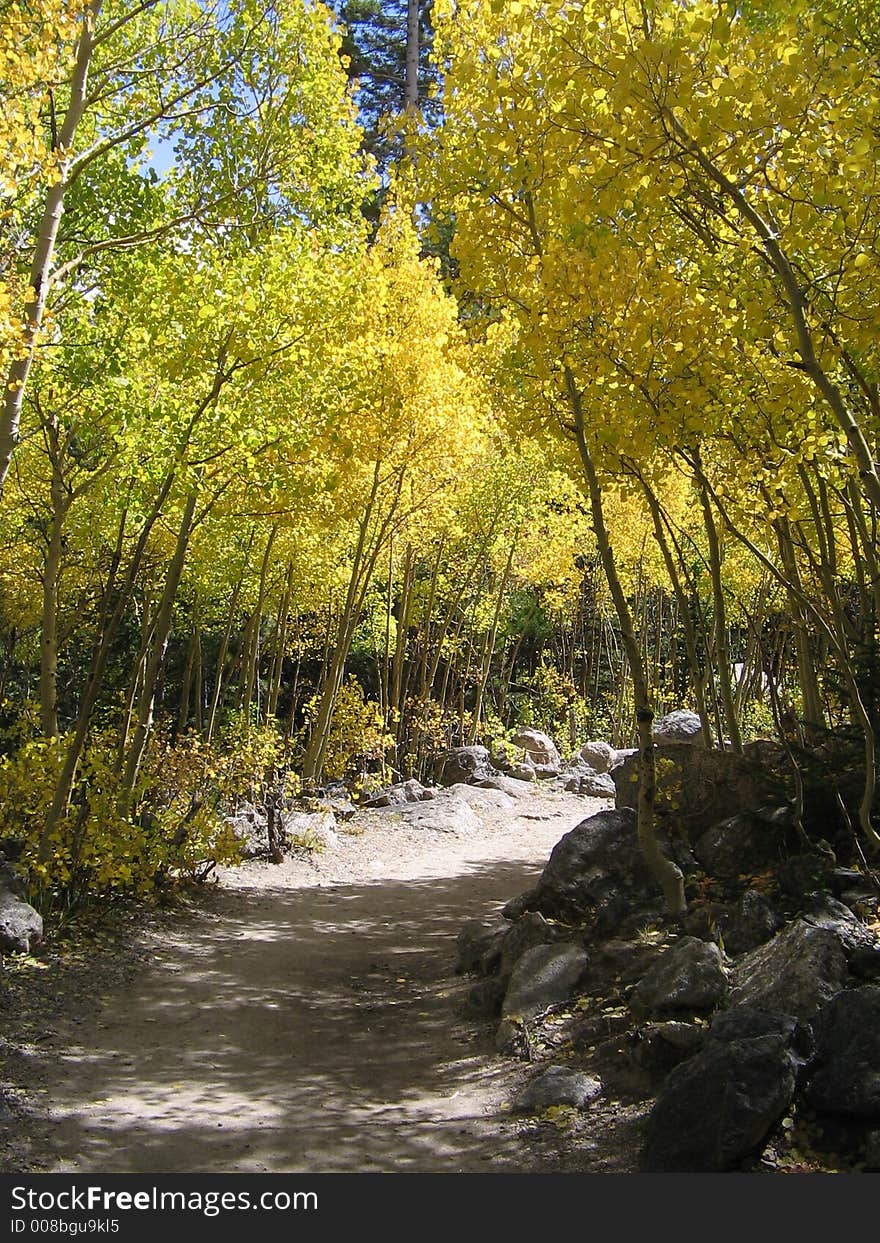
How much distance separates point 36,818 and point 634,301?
484cm

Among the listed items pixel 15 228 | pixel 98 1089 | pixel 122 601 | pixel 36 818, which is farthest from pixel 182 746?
pixel 98 1089

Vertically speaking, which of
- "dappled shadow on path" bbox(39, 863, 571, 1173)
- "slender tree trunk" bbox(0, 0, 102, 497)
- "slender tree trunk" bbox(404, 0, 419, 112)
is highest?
"slender tree trunk" bbox(404, 0, 419, 112)

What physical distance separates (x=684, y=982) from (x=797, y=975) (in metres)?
0.55

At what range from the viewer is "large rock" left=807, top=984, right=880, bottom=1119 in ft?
9.93

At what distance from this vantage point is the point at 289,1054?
15.4 feet

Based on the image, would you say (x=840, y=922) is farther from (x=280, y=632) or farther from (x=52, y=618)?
(x=280, y=632)

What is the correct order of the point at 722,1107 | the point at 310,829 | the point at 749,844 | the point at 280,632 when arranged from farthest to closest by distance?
the point at 280,632 → the point at 310,829 → the point at 749,844 → the point at 722,1107

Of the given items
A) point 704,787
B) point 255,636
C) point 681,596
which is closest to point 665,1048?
point 704,787

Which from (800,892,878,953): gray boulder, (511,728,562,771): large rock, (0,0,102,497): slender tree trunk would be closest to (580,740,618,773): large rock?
(511,728,562,771): large rock

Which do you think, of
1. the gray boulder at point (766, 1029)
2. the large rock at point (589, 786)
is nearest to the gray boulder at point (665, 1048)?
the gray boulder at point (766, 1029)

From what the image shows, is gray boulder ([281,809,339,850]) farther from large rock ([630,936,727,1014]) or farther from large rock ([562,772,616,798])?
large rock ([630,936,727,1014])

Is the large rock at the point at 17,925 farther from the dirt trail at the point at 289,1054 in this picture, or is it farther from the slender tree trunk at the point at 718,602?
the slender tree trunk at the point at 718,602

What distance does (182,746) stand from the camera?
8.91 m

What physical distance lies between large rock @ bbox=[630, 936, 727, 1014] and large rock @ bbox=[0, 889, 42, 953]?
10.8 ft
